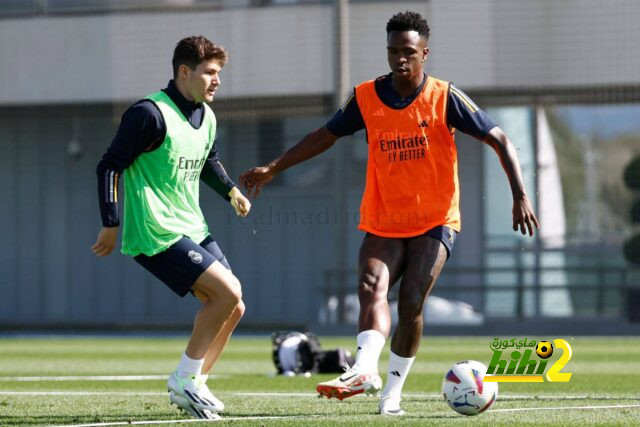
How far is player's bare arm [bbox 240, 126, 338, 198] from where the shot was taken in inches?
289

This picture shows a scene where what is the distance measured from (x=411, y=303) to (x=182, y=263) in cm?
122

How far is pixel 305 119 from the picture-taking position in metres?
23.4

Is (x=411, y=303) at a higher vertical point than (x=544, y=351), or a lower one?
higher

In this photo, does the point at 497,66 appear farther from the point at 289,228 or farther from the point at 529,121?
the point at 289,228

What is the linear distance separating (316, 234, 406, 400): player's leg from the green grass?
0.21 metres

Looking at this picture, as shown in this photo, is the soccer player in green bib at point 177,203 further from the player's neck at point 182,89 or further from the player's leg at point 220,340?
the player's leg at point 220,340

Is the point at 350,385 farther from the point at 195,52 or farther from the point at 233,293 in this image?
the point at 195,52

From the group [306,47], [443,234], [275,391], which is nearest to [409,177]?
[443,234]

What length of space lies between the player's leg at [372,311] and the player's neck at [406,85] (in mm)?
785

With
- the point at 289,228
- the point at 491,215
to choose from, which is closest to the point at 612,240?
the point at 491,215

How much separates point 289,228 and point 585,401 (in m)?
15.6

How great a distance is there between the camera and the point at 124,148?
674cm

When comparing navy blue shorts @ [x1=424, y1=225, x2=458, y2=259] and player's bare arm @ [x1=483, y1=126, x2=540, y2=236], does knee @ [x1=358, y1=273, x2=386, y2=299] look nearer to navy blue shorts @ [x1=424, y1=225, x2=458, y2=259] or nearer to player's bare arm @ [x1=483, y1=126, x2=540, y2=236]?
navy blue shorts @ [x1=424, y1=225, x2=458, y2=259]

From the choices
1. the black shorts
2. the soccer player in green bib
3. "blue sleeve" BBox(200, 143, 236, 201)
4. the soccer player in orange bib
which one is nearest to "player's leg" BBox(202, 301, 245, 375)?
the soccer player in green bib
